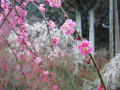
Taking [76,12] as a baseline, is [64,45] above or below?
below

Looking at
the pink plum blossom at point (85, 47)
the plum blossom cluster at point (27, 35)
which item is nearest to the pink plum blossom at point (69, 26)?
the plum blossom cluster at point (27, 35)

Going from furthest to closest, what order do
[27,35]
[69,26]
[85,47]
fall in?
1. [27,35]
2. [69,26]
3. [85,47]

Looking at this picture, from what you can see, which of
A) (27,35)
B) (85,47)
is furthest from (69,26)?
(27,35)

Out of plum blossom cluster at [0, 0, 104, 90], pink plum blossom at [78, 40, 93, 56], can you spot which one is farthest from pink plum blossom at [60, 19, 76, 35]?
pink plum blossom at [78, 40, 93, 56]

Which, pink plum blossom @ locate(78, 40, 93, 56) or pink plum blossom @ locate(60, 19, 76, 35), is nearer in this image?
pink plum blossom @ locate(78, 40, 93, 56)

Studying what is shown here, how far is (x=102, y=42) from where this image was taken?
27.1ft

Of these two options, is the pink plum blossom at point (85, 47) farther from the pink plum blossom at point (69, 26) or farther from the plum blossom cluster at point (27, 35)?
the pink plum blossom at point (69, 26)

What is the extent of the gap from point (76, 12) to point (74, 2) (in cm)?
76

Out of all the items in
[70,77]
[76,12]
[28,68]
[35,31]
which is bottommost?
[70,77]

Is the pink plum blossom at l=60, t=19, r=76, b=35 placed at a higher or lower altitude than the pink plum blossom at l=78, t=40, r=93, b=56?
higher

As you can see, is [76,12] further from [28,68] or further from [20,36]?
[20,36]

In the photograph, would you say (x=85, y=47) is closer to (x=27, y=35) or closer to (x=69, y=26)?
(x=69, y=26)

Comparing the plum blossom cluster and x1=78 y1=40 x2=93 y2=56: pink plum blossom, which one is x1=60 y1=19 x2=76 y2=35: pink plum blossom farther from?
x1=78 y1=40 x2=93 y2=56: pink plum blossom

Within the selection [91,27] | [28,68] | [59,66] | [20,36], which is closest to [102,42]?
[91,27]
